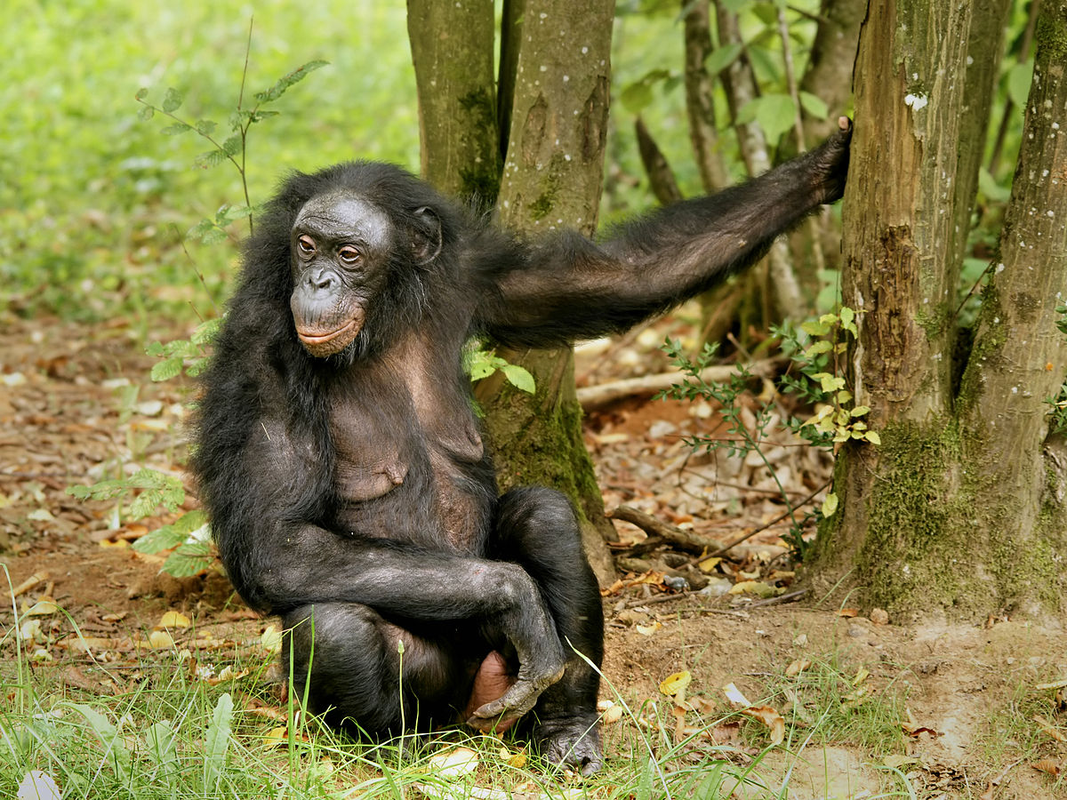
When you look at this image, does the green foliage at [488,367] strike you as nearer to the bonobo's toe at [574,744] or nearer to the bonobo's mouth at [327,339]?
the bonobo's mouth at [327,339]

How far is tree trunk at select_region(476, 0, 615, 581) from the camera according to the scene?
4816mm

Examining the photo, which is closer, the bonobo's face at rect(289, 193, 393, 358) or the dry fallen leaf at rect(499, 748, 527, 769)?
the dry fallen leaf at rect(499, 748, 527, 769)

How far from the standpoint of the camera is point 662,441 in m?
7.62

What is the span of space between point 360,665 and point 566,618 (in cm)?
76

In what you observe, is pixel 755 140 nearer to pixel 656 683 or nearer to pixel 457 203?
pixel 457 203

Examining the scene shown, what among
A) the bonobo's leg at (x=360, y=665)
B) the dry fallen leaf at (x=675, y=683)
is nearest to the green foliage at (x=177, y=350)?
the bonobo's leg at (x=360, y=665)

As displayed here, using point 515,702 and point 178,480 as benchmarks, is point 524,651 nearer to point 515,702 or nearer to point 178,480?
point 515,702

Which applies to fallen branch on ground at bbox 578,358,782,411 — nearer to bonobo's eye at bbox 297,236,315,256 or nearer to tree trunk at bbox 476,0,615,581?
tree trunk at bbox 476,0,615,581

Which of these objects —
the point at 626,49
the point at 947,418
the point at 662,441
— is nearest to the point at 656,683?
the point at 947,418

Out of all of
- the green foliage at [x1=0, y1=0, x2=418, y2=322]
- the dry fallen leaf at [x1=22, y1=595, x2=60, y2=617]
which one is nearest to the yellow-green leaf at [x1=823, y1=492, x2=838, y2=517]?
the dry fallen leaf at [x1=22, y1=595, x2=60, y2=617]

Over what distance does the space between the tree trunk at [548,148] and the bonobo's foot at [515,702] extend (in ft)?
4.79

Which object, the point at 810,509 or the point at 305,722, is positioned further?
the point at 810,509

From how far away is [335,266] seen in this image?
4133mm

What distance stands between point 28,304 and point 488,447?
6.29 meters
